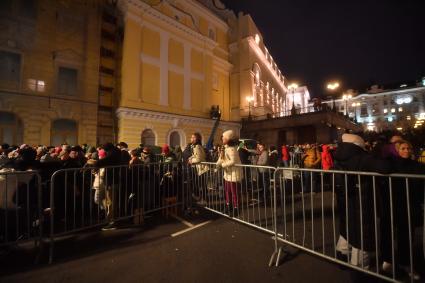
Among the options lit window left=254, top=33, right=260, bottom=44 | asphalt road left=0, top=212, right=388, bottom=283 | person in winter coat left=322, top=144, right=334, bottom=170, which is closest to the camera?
asphalt road left=0, top=212, right=388, bottom=283

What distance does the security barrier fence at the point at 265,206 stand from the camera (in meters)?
2.94

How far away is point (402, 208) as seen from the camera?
9.58 ft

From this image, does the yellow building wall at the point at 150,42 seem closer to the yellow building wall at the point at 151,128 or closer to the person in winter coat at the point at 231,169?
the yellow building wall at the point at 151,128

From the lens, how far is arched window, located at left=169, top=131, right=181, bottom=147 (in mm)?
23272

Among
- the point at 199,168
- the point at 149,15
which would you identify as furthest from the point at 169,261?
the point at 149,15

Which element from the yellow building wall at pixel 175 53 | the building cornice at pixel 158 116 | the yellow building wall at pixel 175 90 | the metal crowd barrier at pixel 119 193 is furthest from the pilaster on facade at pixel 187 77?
the metal crowd barrier at pixel 119 193

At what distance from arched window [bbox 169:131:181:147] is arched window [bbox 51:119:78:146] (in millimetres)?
8522

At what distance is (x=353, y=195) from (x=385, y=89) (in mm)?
86596

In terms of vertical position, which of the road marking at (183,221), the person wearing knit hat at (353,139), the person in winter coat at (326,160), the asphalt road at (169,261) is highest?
the person wearing knit hat at (353,139)

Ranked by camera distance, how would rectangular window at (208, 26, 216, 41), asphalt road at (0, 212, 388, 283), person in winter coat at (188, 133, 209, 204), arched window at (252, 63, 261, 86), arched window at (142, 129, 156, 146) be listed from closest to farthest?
asphalt road at (0, 212, 388, 283)
person in winter coat at (188, 133, 209, 204)
arched window at (142, 129, 156, 146)
rectangular window at (208, 26, 216, 41)
arched window at (252, 63, 261, 86)

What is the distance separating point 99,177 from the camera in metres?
4.75

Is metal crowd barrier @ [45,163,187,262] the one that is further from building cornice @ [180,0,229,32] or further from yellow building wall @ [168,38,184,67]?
building cornice @ [180,0,229,32]

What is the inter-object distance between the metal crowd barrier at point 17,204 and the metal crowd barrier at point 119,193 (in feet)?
1.71

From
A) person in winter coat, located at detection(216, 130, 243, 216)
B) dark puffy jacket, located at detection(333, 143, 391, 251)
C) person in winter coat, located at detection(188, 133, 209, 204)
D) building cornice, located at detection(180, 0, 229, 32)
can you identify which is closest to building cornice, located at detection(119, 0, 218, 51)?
building cornice, located at detection(180, 0, 229, 32)
